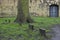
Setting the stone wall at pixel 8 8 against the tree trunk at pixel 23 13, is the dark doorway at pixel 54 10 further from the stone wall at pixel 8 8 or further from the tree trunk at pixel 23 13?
the tree trunk at pixel 23 13

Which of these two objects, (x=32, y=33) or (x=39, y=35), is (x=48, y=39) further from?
(x=32, y=33)

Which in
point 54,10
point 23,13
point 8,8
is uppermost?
point 8,8

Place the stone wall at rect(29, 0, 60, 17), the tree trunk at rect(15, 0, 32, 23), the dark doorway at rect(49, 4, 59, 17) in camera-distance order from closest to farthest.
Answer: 1. the tree trunk at rect(15, 0, 32, 23)
2. the stone wall at rect(29, 0, 60, 17)
3. the dark doorway at rect(49, 4, 59, 17)

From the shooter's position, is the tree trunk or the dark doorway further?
the dark doorway

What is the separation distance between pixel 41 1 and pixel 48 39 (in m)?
15.7

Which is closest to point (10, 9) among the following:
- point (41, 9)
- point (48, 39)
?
point (41, 9)

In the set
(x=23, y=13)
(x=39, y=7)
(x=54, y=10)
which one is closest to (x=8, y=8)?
(x=39, y=7)

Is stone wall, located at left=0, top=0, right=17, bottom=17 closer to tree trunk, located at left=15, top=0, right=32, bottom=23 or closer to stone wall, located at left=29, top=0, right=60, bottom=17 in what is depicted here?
stone wall, located at left=29, top=0, right=60, bottom=17

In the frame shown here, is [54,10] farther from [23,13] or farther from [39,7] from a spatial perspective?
[23,13]

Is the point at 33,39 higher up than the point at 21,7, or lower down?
lower down

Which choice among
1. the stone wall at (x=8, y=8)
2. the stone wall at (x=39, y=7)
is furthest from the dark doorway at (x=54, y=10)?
the stone wall at (x=8, y=8)

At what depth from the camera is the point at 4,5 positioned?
25.9m

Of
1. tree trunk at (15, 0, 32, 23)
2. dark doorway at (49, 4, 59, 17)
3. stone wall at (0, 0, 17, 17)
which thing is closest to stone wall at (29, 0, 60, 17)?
dark doorway at (49, 4, 59, 17)

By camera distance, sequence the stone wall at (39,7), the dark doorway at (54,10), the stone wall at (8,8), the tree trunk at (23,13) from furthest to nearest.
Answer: the dark doorway at (54,10) → the stone wall at (39,7) → the stone wall at (8,8) → the tree trunk at (23,13)
